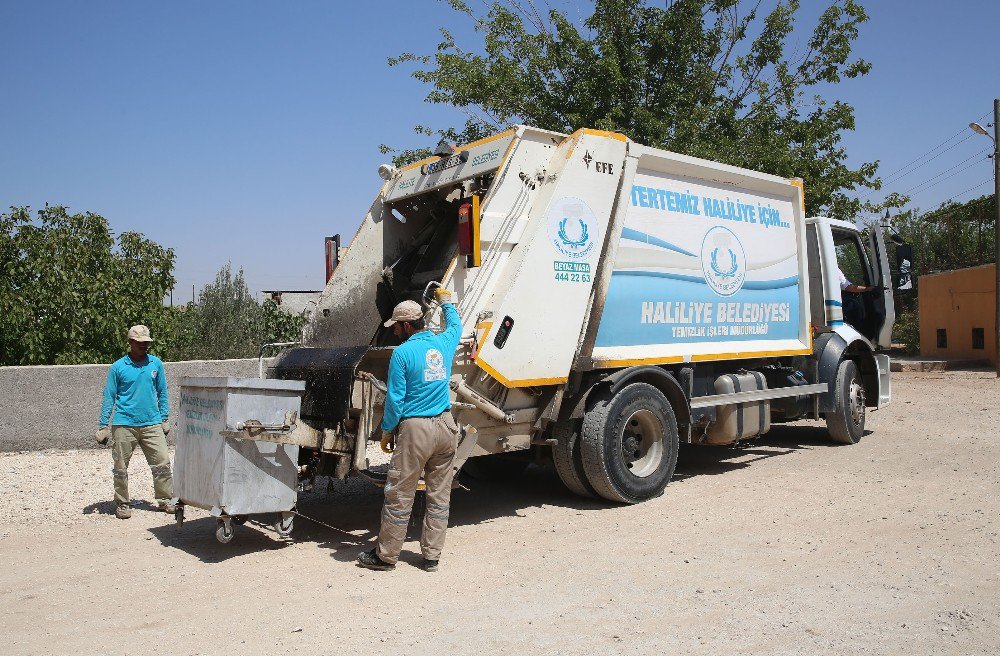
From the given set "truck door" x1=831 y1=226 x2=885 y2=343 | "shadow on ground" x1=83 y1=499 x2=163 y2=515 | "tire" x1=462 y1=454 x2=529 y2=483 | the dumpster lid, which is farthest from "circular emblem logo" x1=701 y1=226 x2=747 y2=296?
"shadow on ground" x1=83 y1=499 x2=163 y2=515

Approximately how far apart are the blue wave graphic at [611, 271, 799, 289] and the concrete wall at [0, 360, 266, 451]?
594cm

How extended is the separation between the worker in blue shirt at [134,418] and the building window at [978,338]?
20.1 metres

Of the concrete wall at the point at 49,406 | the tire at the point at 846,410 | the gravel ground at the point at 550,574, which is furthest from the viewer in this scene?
the tire at the point at 846,410

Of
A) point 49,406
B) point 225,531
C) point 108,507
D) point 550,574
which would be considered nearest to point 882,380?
point 550,574

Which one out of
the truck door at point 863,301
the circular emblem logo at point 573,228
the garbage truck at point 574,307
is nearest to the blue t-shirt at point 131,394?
the garbage truck at point 574,307

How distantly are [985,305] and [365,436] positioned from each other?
1970cm

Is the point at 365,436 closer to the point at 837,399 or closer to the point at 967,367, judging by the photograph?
the point at 837,399

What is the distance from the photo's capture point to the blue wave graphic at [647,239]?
20.3 ft

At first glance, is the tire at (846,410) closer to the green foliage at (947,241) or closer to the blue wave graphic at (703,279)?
the blue wave graphic at (703,279)

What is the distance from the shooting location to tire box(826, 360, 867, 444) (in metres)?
8.78

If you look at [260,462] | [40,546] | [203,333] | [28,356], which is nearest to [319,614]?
[260,462]

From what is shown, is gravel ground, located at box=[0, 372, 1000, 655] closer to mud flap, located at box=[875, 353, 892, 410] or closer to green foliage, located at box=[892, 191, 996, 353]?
mud flap, located at box=[875, 353, 892, 410]

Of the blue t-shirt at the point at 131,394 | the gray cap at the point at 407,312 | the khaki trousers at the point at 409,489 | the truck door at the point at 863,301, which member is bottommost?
the khaki trousers at the point at 409,489

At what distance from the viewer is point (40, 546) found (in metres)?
5.36
